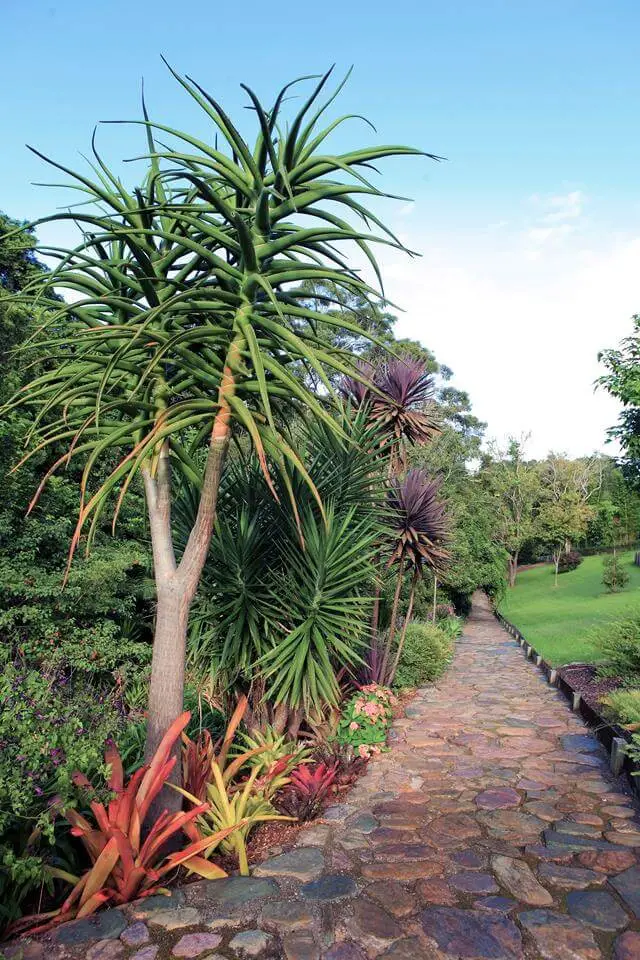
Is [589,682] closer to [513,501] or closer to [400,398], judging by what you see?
[400,398]

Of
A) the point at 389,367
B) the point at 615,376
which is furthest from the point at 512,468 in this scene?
the point at 389,367

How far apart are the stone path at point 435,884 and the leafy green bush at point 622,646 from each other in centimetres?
206

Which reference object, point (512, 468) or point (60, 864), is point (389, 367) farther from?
point (512, 468)

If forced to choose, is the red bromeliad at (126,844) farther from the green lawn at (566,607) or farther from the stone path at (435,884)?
the green lawn at (566,607)

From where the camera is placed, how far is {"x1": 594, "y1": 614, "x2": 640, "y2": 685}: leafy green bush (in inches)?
289

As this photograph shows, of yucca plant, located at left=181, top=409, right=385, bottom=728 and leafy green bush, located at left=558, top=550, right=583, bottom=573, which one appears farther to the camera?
leafy green bush, located at left=558, top=550, right=583, bottom=573

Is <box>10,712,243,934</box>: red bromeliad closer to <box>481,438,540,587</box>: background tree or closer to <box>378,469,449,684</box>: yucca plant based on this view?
<box>378,469,449,684</box>: yucca plant

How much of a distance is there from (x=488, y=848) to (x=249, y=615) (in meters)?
2.51

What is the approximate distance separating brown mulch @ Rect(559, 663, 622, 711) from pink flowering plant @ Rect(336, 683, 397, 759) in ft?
8.06

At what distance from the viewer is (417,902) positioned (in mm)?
3146

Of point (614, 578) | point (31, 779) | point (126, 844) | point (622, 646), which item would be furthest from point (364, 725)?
point (614, 578)

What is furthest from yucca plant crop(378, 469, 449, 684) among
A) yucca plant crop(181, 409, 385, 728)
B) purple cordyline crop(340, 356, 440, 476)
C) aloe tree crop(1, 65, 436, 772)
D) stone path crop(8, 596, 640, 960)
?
aloe tree crop(1, 65, 436, 772)

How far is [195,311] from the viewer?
3.58 m

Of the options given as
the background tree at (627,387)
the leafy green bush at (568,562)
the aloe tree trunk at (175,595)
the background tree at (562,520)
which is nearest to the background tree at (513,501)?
the background tree at (562,520)
